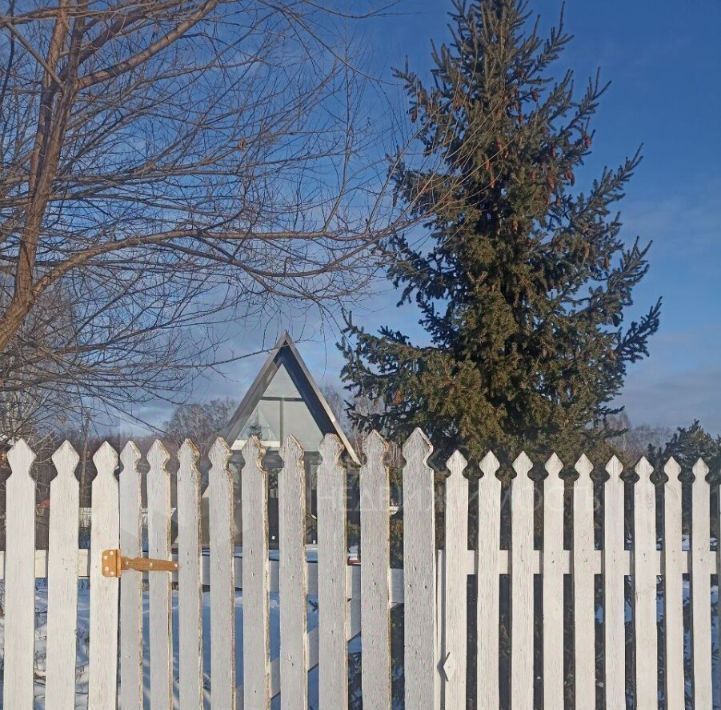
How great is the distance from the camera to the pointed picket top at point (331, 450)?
351 centimetres

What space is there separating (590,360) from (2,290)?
3.56 metres

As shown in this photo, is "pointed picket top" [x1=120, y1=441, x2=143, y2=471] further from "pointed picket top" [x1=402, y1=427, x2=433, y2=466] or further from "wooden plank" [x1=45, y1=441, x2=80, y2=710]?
"pointed picket top" [x1=402, y1=427, x2=433, y2=466]

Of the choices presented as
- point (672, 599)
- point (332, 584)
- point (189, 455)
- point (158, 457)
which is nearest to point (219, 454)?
point (189, 455)

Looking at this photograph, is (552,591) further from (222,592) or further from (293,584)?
(222,592)

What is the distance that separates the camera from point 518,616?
3.61 meters

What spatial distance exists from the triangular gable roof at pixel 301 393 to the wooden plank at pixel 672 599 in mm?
4705

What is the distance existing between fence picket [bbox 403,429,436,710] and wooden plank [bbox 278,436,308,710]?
458mm

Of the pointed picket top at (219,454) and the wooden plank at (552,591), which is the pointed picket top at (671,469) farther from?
the pointed picket top at (219,454)

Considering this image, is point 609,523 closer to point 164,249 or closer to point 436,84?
point 164,249

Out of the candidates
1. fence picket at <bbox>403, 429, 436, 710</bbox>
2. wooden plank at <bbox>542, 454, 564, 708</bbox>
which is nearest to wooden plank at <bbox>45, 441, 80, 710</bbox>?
fence picket at <bbox>403, 429, 436, 710</bbox>

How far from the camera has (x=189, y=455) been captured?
143 inches

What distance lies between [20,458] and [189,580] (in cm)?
101

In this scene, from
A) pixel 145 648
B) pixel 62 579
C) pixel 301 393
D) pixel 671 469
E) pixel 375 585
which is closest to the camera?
pixel 375 585

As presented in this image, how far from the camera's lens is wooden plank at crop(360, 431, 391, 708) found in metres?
3.47
